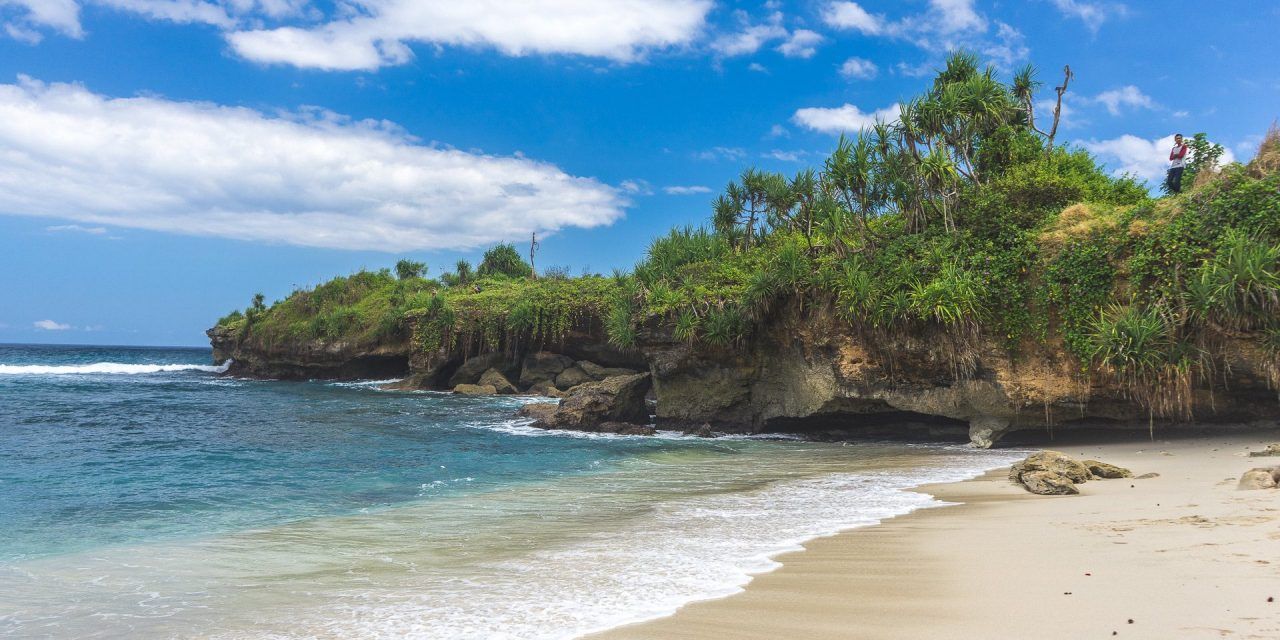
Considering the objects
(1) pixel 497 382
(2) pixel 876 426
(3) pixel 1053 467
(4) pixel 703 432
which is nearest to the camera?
(3) pixel 1053 467

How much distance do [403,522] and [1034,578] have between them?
279 inches

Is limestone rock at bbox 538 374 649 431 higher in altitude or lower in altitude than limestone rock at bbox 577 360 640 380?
lower

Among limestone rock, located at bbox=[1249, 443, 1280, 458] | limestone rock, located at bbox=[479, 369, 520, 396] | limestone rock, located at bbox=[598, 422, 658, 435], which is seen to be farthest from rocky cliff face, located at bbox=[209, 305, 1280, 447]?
limestone rock, located at bbox=[479, 369, 520, 396]

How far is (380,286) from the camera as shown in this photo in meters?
47.3

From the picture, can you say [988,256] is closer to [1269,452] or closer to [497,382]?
[1269,452]

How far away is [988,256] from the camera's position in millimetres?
15922

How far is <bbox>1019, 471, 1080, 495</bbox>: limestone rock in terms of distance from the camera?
891 centimetres

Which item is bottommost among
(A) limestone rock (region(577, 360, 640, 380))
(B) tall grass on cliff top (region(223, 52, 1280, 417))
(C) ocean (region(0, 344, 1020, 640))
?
(C) ocean (region(0, 344, 1020, 640))

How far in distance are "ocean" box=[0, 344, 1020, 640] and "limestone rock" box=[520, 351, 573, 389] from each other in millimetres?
15802

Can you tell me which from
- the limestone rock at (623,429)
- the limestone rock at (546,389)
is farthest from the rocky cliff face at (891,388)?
the limestone rock at (546,389)

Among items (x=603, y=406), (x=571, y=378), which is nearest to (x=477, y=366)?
(x=571, y=378)

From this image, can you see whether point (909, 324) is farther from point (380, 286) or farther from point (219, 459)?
point (380, 286)

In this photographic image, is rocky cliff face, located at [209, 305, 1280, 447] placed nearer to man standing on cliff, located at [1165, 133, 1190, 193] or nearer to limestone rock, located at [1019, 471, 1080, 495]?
limestone rock, located at [1019, 471, 1080, 495]

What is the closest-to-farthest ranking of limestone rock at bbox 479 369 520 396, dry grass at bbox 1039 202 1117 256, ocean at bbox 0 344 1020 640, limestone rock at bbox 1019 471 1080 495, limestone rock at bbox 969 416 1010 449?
ocean at bbox 0 344 1020 640 < limestone rock at bbox 1019 471 1080 495 < dry grass at bbox 1039 202 1117 256 < limestone rock at bbox 969 416 1010 449 < limestone rock at bbox 479 369 520 396
